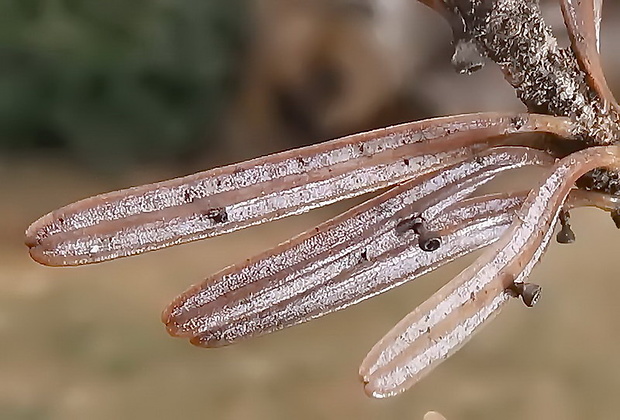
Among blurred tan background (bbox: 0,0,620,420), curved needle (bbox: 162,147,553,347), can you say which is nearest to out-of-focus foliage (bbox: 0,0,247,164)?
blurred tan background (bbox: 0,0,620,420)

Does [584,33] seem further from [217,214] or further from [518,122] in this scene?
[217,214]

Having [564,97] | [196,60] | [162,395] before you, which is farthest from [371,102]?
[564,97]

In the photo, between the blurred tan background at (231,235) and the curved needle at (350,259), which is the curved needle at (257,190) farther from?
the blurred tan background at (231,235)

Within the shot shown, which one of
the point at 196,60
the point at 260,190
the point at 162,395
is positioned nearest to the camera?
the point at 260,190

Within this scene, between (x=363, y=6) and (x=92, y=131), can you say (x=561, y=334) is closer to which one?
(x=363, y=6)

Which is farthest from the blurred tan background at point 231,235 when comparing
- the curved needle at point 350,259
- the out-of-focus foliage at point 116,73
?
the curved needle at point 350,259

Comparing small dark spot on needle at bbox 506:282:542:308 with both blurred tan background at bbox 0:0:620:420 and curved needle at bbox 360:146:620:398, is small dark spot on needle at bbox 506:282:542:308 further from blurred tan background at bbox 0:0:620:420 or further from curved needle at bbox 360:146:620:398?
blurred tan background at bbox 0:0:620:420

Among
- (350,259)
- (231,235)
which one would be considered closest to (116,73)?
(231,235)
